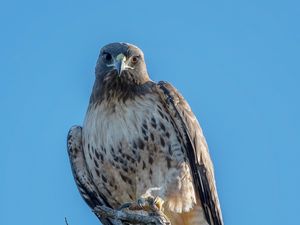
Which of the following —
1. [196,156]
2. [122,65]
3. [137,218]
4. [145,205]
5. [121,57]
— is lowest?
[137,218]

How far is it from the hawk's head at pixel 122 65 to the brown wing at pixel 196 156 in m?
0.59

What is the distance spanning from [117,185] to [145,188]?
1.34ft

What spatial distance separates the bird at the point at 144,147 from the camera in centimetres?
1027

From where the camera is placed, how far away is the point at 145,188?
10.4 metres

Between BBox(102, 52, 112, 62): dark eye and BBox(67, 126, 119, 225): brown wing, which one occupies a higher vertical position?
BBox(102, 52, 112, 62): dark eye

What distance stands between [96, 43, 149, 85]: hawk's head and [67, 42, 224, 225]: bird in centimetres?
1

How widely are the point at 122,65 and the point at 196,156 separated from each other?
143 centimetres

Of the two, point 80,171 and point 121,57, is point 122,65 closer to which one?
point 121,57

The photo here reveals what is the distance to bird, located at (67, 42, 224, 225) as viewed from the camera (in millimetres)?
10273

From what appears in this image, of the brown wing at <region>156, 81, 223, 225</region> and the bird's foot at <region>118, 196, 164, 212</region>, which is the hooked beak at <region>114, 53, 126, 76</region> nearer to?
the brown wing at <region>156, 81, 223, 225</region>

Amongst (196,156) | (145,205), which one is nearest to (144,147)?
(196,156)

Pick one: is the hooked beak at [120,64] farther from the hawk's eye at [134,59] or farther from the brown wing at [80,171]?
the brown wing at [80,171]

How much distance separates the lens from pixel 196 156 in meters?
10.3

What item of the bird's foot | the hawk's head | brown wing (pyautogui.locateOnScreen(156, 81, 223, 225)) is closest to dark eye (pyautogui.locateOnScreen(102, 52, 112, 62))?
the hawk's head
